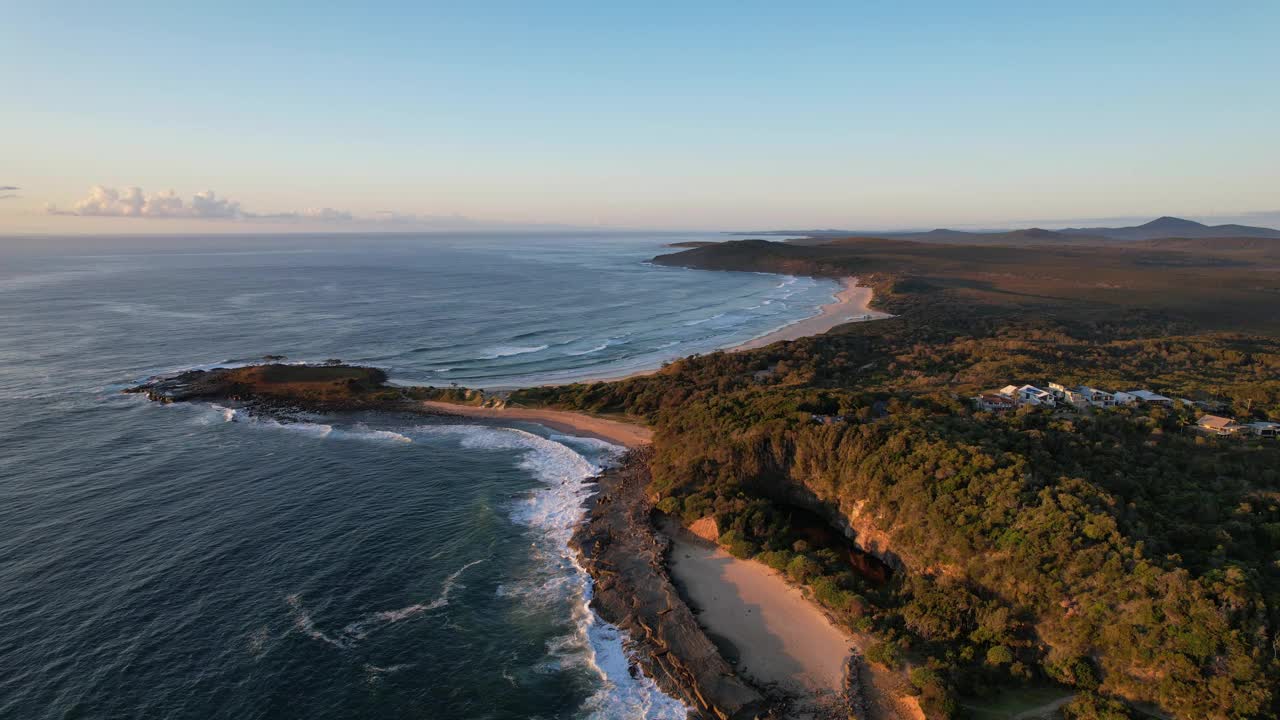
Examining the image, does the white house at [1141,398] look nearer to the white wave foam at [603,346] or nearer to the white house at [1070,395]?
the white house at [1070,395]

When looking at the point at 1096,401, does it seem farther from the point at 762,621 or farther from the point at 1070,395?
the point at 762,621

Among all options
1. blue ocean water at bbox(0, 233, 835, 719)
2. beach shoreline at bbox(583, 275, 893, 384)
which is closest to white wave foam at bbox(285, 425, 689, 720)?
blue ocean water at bbox(0, 233, 835, 719)

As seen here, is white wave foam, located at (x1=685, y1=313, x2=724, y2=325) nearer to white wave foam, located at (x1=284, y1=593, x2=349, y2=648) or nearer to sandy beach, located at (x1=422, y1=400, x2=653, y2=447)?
sandy beach, located at (x1=422, y1=400, x2=653, y2=447)

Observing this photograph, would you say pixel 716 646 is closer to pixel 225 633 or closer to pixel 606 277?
pixel 225 633

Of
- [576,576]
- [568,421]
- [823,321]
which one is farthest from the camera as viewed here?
[823,321]

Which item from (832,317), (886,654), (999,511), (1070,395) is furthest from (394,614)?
(832,317)

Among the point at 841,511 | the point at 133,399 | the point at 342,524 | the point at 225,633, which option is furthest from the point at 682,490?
the point at 133,399
